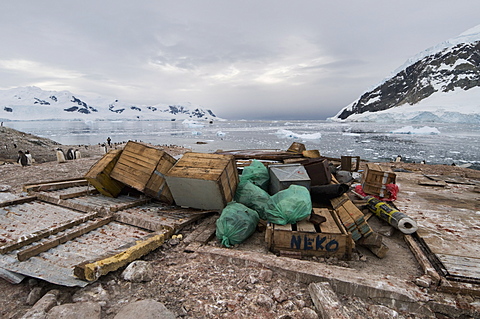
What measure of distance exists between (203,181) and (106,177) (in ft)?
7.02

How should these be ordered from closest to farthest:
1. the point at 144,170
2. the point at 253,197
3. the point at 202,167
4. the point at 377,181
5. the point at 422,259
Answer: the point at 422,259 < the point at 202,167 < the point at 253,197 < the point at 144,170 < the point at 377,181

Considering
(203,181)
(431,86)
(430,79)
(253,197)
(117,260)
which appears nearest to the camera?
(117,260)

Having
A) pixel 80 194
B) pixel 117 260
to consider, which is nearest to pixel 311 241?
pixel 117 260

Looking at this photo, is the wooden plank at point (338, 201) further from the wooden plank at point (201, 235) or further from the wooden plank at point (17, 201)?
the wooden plank at point (17, 201)

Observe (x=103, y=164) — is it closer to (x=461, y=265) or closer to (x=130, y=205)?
(x=130, y=205)

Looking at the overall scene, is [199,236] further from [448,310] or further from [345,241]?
[448,310]

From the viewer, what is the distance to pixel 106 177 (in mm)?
4629

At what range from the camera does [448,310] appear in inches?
91.2

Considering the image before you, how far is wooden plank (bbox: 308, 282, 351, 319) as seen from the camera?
2.07m

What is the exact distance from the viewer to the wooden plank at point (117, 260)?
7.88 feet

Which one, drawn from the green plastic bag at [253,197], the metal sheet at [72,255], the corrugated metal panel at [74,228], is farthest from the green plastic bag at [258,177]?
the metal sheet at [72,255]

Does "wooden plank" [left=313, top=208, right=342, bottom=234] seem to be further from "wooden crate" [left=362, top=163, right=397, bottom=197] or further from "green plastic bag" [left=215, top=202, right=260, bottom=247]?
"wooden crate" [left=362, top=163, right=397, bottom=197]

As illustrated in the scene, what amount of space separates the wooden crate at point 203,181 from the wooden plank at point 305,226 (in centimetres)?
126

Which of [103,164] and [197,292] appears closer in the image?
[197,292]
